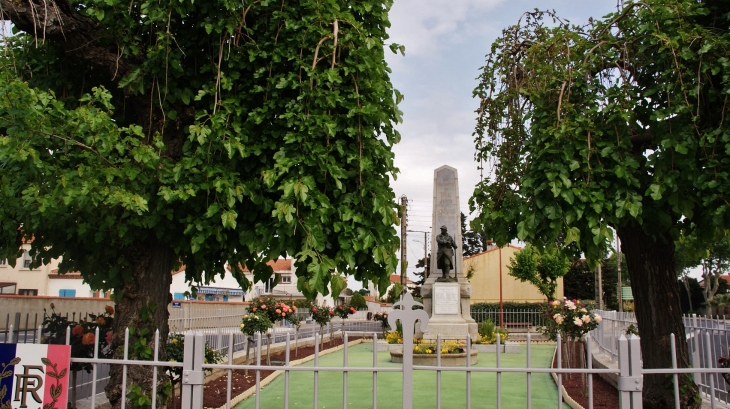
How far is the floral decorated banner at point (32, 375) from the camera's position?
16.4ft

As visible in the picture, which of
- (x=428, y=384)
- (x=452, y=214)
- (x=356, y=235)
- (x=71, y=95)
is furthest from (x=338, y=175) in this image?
(x=452, y=214)

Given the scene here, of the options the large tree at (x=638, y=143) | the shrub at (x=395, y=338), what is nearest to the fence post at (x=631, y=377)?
the large tree at (x=638, y=143)

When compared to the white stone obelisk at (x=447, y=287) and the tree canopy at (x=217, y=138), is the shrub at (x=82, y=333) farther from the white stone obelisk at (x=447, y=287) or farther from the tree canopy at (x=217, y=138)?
the white stone obelisk at (x=447, y=287)

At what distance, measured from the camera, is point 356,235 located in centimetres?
544

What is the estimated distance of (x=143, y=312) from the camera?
6.14 m

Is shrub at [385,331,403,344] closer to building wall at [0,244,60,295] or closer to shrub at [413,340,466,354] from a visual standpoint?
shrub at [413,340,466,354]

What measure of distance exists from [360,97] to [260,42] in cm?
120

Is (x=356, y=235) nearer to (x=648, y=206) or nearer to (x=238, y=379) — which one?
(x=648, y=206)

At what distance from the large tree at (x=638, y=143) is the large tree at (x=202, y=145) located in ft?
5.59

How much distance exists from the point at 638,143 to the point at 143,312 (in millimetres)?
5525

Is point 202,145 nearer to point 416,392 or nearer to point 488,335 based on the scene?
point 416,392

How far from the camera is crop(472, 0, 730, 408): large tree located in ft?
18.9

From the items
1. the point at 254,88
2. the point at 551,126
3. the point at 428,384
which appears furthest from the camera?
the point at 428,384

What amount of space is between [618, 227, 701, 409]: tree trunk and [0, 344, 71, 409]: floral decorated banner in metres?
6.20
